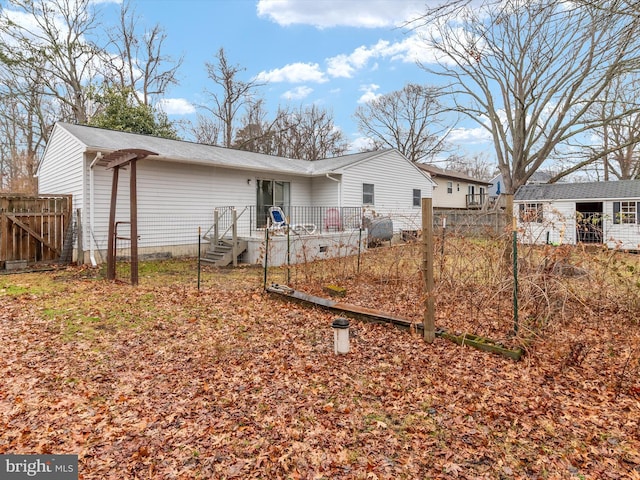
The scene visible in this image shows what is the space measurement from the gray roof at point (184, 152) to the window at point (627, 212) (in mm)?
10455

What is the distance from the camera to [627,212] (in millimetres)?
14492

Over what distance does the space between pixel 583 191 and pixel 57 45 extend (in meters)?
27.6

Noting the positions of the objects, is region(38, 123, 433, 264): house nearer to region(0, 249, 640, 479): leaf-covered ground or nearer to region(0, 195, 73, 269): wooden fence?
region(0, 195, 73, 269): wooden fence

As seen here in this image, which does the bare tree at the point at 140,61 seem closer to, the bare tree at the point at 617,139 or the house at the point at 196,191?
the house at the point at 196,191

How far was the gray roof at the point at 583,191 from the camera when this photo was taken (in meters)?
15.2

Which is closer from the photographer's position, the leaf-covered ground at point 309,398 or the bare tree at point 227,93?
the leaf-covered ground at point 309,398

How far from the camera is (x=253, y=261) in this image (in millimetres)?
10242

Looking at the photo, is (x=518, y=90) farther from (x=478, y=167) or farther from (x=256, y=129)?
(x=478, y=167)

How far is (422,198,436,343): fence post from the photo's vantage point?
4.21 m

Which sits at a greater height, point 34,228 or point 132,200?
point 132,200

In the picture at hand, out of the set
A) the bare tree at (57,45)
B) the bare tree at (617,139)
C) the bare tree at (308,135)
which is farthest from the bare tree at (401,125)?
the bare tree at (57,45)

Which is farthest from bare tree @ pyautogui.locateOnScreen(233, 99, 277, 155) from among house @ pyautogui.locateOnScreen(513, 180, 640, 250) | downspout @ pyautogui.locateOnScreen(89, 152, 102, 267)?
house @ pyautogui.locateOnScreen(513, 180, 640, 250)

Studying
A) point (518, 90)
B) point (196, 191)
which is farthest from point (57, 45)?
point (518, 90)

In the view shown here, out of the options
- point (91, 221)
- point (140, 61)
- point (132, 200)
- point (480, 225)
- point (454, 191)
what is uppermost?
point (140, 61)
